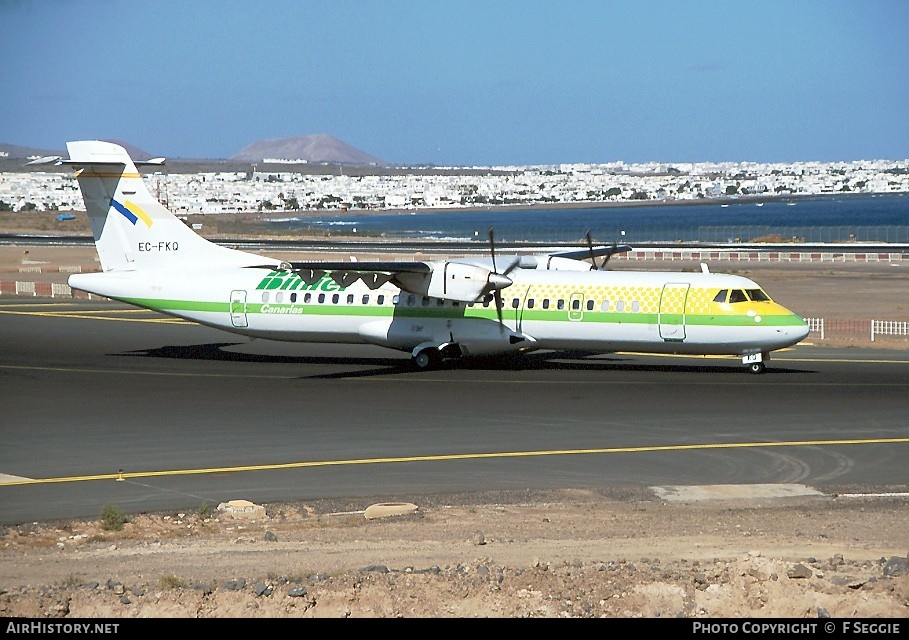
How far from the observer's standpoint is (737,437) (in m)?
22.5

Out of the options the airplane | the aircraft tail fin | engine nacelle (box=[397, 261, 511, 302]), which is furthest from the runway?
the aircraft tail fin

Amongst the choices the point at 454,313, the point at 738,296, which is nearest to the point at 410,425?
the point at 454,313

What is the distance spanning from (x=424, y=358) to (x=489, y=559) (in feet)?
62.9

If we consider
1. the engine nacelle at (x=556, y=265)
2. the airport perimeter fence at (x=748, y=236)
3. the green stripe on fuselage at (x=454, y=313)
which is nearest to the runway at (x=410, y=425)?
the green stripe on fuselage at (x=454, y=313)

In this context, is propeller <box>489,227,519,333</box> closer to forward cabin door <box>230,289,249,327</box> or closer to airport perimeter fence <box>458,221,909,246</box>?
forward cabin door <box>230,289,249,327</box>

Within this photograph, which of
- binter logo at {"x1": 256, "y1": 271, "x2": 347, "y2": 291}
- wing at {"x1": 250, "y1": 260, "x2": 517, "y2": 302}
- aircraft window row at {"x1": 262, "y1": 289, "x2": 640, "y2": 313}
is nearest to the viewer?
aircraft window row at {"x1": 262, "y1": 289, "x2": 640, "y2": 313}

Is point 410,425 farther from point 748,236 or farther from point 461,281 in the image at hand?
point 748,236

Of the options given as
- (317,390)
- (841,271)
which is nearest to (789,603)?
(317,390)

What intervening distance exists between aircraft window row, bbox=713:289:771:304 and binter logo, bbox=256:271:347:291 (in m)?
10.8

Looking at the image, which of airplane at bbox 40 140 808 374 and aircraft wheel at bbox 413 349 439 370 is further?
aircraft wheel at bbox 413 349 439 370

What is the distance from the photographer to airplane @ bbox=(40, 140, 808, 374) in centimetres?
3052

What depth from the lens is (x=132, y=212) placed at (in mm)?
35312

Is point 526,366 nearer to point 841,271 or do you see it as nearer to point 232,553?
point 232,553

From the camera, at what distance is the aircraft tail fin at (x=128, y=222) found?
35.1 meters
